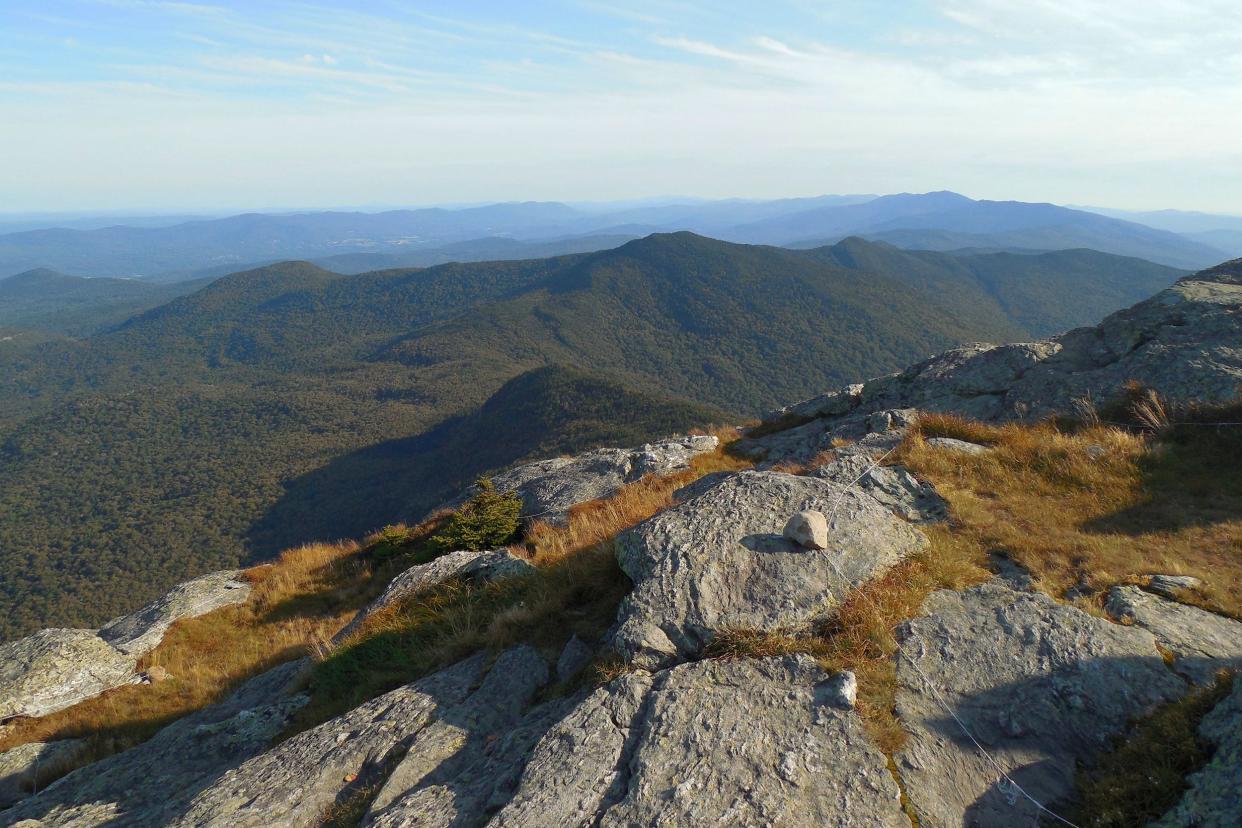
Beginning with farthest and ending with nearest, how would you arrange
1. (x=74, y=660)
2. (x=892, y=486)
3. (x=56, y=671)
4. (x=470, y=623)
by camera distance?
(x=74, y=660) < (x=56, y=671) < (x=892, y=486) < (x=470, y=623)

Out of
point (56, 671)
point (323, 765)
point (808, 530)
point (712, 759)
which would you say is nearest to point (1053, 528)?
point (808, 530)

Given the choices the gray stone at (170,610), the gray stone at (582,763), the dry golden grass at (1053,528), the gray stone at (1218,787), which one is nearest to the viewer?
the gray stone at (1218,787)

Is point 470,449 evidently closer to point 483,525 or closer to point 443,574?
point 483,525

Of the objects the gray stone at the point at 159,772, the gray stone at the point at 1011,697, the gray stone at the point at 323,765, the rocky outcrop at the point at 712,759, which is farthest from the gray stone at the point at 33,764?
the gray stone at the point at 1011,697

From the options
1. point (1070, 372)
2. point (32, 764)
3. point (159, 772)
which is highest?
point (1070, 372)

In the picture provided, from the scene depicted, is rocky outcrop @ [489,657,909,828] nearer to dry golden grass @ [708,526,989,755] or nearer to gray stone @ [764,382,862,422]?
dry golden grass @ [708,526,989,755]

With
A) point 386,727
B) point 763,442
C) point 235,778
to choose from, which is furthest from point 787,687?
point 763,442

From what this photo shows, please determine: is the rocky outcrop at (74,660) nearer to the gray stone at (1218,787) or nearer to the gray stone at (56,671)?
the gray stone at (56,671)

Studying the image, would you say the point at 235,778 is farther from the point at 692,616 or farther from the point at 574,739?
the point at 692,616
